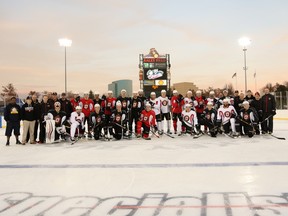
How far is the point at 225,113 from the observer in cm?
942

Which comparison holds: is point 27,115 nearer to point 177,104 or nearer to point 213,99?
point 177,104

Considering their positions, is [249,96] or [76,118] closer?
[76,118]

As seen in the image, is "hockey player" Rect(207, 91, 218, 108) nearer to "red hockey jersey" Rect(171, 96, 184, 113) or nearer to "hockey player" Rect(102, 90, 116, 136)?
"red hockey jersey" Rect(171, 96, 184, 113)

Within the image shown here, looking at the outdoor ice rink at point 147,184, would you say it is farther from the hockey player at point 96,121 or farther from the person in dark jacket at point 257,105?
the person in dark jacket at point 257,105

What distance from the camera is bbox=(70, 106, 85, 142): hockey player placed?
9063 mm

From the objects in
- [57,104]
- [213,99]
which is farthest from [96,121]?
[213,99]

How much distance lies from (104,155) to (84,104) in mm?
4082

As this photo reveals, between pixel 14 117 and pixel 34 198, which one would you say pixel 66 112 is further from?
pixel 34 198

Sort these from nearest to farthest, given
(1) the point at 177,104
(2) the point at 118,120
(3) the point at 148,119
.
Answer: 1. (2) the point at 118,120
2. (3) the point at 148,119
3. (1) the point at 177,104

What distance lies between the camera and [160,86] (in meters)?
27.8

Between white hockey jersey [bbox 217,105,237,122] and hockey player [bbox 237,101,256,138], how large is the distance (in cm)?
27

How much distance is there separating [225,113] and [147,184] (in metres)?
6.20

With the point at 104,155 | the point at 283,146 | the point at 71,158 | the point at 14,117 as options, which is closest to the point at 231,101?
the point at 283,146

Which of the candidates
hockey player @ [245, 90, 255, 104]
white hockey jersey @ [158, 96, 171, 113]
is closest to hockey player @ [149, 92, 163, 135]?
white hockey jersey @ [158, 96, 171, 113]
